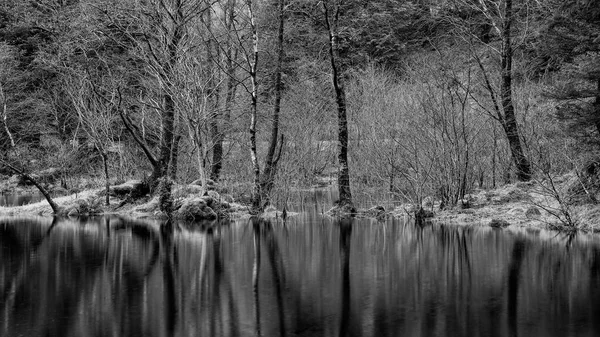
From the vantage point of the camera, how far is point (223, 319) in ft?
30.6

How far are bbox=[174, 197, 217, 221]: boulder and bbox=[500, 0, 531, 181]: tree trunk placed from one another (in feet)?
34.1

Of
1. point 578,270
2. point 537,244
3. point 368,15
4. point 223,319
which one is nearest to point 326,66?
point 368,15

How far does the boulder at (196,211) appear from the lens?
22.4m

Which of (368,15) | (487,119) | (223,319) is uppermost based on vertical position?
(368,15)

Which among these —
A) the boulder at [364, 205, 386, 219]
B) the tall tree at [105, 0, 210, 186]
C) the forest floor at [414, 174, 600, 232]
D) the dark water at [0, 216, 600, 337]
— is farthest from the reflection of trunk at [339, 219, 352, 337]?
the tall tree at [105, 0, 210, 186]

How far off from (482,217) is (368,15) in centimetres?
3000

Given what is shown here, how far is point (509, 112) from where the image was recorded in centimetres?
2288

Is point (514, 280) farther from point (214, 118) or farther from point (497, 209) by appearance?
point (214, 118)

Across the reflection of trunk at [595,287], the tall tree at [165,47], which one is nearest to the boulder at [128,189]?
the tall tree at [165,47]

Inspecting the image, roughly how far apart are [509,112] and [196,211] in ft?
37.3

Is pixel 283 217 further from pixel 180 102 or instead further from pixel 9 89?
pixel 9 89

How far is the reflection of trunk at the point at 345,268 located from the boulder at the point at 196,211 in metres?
4.59

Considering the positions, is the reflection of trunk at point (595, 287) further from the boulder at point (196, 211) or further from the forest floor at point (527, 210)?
the boulder at point (196, 211)

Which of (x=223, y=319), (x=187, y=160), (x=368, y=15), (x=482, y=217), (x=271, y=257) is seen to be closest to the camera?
(x=223, y=319)
